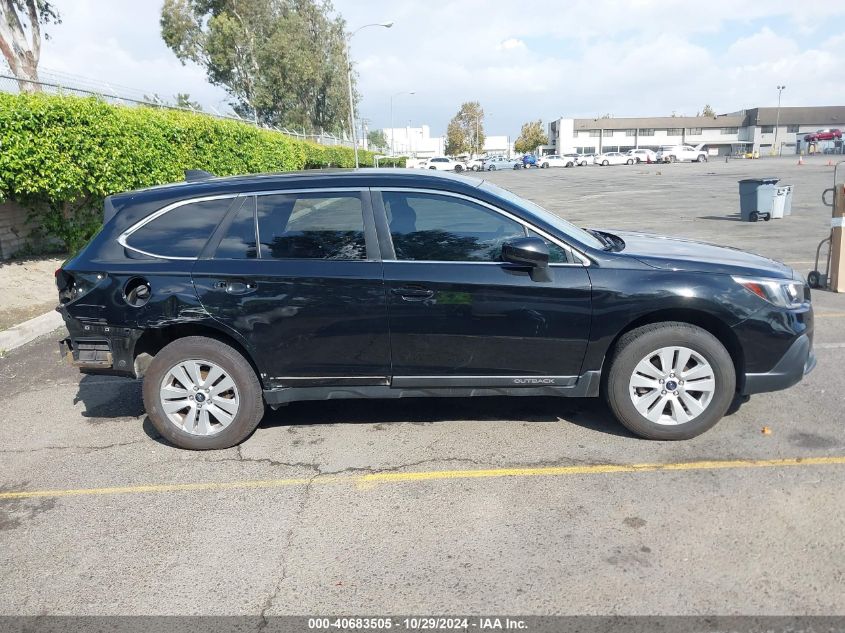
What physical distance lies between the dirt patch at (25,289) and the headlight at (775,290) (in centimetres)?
771

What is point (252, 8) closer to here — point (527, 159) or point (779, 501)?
point (527, 159)

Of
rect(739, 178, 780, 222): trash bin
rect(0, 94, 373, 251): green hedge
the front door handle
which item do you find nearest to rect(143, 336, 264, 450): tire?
the front door handle

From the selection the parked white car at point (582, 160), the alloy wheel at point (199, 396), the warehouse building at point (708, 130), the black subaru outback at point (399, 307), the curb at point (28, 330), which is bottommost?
the curb at point (28, 330)

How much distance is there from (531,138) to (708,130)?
3204cm

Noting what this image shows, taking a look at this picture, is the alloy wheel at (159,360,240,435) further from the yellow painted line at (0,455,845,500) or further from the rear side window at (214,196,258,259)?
the rear side window at (214,196,258,259)

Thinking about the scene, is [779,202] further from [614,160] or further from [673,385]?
[614,160]

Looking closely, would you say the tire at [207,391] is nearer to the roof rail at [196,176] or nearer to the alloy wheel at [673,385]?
the roof rail at [196,176]

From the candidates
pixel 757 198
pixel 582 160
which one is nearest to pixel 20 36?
pixel 757 198

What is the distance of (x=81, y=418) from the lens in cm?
496

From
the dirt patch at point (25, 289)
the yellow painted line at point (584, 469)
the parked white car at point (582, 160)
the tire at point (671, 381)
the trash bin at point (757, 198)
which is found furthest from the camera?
the parked white car at point (582, 160)

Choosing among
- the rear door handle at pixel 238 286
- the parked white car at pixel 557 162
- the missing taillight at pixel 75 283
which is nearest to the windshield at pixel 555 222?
the rear door handle at pixel 238 286

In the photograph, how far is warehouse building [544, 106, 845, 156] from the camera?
9606 centimetres

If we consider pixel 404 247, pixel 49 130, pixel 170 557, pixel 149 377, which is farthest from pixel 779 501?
pixel 49 130

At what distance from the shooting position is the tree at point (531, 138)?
118 metres
